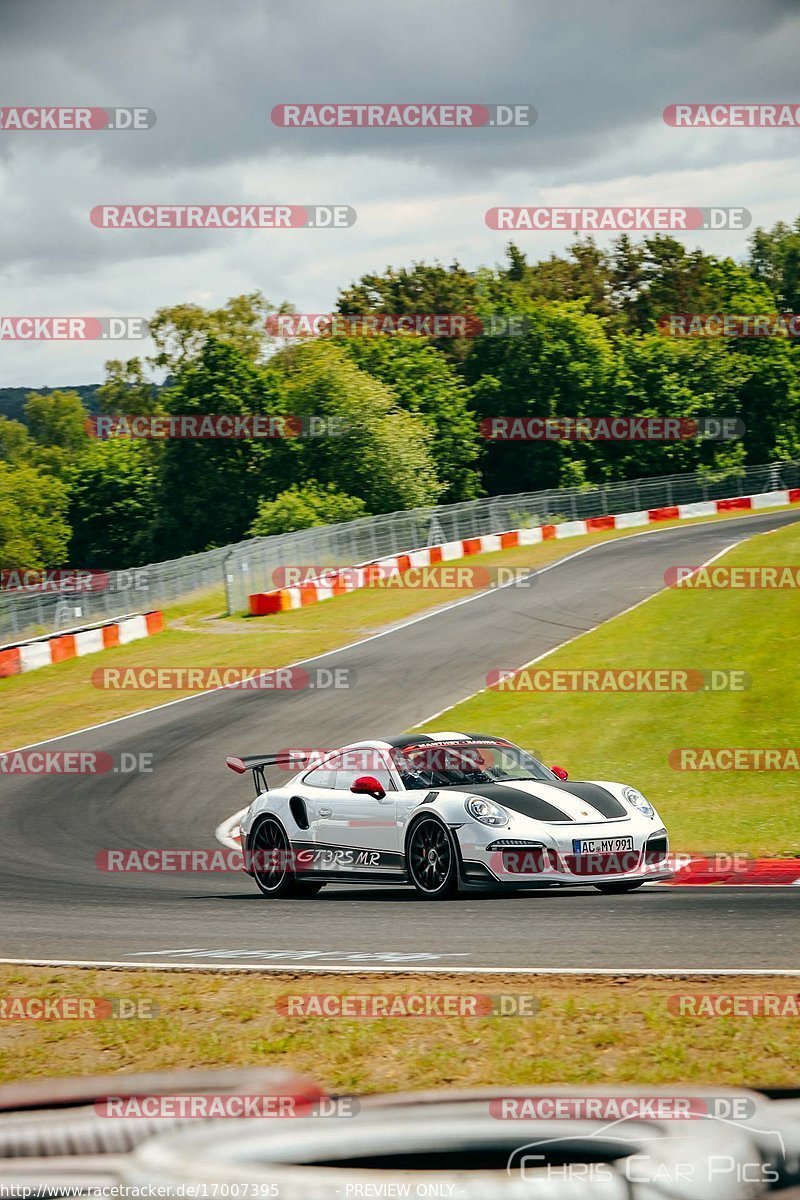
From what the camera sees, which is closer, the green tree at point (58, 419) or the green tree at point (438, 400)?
the green tree at point (438, 400)

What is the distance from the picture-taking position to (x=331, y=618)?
38.2 metres

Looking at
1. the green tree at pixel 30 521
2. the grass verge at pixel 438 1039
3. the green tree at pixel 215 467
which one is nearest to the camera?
the grass verge at pixel 438 1039

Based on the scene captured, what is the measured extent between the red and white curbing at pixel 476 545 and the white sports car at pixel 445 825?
27.3 m

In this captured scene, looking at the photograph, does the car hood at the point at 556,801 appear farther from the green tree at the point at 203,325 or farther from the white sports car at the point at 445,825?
the green tree at the point at 203,325

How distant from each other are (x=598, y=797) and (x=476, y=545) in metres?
39.3

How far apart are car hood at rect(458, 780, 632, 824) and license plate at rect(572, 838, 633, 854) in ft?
0.60

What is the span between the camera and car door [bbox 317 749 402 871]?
40.6ft

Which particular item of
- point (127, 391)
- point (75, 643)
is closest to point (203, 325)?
point (127, 391)

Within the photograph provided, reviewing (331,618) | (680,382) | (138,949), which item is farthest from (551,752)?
(680,382)

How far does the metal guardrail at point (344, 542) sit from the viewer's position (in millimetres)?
39219

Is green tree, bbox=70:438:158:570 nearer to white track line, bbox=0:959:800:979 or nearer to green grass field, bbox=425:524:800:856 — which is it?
green grass field, bbox=425:524:800:856

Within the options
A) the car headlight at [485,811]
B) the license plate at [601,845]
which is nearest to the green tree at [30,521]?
the car headlight at [485,811]

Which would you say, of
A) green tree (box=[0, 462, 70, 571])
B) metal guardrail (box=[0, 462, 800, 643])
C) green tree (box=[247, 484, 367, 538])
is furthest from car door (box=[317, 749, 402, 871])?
green tree (box=[0, 462, 70, 571])

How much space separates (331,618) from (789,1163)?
33.9 metres
